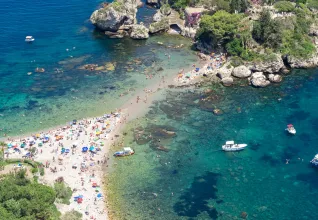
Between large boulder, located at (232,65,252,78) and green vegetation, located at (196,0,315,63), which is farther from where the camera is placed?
green vegetation, located at (196,0,315,63)

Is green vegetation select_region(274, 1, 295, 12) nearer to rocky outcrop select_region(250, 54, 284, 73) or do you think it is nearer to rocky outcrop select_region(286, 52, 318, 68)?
→ rocky outcrop select_region(286, 52, 318, 68)

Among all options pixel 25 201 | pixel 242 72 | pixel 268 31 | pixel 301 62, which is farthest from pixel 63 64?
pixel 301 62

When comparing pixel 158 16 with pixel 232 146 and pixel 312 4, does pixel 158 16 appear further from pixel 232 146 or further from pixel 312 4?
pixel 232 146

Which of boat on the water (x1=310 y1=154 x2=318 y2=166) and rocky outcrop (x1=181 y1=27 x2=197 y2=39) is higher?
rocky outcrop (x1=181 y1=27 x2=197 y2=39)

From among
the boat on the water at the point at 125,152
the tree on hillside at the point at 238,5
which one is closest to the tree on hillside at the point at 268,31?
the tree on hillside at the point at 238,5

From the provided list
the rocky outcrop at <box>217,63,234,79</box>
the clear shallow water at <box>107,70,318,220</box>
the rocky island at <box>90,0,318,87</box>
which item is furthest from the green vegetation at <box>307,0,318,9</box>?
the rocky outcrop at <box>217,63,234,79</box>

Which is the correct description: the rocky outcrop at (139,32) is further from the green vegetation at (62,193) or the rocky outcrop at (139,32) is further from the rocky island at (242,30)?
the green vegetation at (62,193)

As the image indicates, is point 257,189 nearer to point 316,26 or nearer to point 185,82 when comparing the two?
point 185,82
